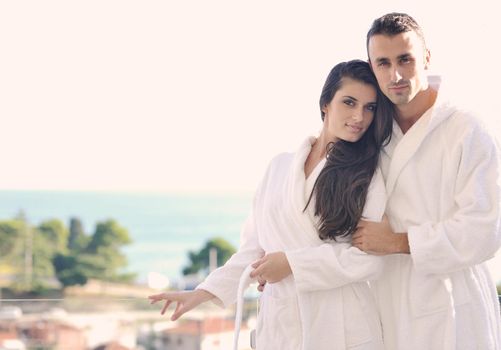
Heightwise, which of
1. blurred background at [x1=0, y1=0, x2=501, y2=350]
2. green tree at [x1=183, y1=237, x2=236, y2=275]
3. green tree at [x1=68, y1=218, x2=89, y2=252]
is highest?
blurred background at [x1=0, y1=0, x2=501, y2=350]

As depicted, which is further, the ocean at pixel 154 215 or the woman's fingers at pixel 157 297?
the ocean at pixel 154 215

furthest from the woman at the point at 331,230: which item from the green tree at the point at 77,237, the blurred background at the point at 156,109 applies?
Result: the blurred background at the point at 156,109

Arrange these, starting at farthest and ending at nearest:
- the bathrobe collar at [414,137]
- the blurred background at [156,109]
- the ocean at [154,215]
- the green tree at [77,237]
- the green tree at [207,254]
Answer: the ocean at [154,215] < the blurred background at [156,109] < the green tree at [207,254] < the green tree at [77,237] < the bathrobe collar at [414,137]

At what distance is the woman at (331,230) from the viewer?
2354mm

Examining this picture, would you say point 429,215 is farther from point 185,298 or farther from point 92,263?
point 92,263

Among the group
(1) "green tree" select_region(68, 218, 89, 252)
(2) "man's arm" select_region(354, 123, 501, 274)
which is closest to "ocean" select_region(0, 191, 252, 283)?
(1) "green tree" select_region(68, 218, 89, 252)

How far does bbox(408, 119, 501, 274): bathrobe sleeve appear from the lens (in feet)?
7.46

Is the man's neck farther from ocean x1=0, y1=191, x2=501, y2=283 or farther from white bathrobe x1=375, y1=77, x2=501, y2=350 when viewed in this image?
ocean x1=0, y1=191, x2=501, y2=283

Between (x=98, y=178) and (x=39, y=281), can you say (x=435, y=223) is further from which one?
(x=98, y=178)

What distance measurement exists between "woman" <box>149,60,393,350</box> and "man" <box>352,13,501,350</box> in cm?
5

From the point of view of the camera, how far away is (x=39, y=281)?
28453mm

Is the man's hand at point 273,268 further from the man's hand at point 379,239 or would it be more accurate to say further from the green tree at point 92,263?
the green tree at point 92,263

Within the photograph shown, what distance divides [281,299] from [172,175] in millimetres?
31873

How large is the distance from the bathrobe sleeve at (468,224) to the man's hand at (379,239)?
0.04m
